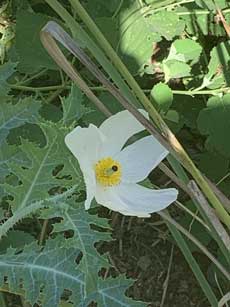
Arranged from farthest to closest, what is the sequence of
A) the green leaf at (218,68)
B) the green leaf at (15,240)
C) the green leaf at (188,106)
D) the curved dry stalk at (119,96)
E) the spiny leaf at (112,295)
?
the green leaf at (188,106)
the green leaf at (218,68)
the green leaf at (15,240)
the spiny leaf at (112,295)
the curved dry stalk at (119,96)

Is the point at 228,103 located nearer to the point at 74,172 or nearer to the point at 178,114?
the point at 178,114

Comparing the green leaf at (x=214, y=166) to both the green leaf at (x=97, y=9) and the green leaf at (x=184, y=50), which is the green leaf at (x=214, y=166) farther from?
the green leaf at (x=97, y=9)

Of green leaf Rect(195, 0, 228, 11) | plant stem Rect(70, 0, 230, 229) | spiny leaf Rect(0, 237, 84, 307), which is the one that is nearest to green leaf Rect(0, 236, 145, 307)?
spiny leaf Rect(0, 237, 84, 307)

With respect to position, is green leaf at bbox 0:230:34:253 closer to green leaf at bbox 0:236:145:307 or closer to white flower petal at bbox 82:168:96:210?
green leaf at bbox 0:236:145:307

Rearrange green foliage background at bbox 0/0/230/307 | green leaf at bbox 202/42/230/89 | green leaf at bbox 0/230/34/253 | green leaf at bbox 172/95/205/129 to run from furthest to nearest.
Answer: green leaf at bbox 172/95/205/129, green leaf at bbox 202/42/230/89, green leaf at bbox 0/230/34/253, green foliage background at bbox 0/0/230/307

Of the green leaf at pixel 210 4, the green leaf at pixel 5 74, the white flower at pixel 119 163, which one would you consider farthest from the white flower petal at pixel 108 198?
the green leaf at pixel 210 4

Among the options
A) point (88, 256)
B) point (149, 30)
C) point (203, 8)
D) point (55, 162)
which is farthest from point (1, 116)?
→ point (203, 8)
